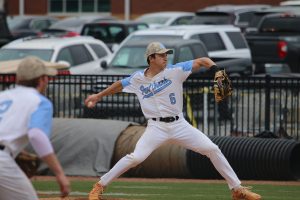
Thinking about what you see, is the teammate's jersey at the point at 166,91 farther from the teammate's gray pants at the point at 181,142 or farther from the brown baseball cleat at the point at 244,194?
the brown baseball cleat at the point at 244,194

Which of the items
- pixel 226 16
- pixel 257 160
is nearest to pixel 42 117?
pixel 257 160

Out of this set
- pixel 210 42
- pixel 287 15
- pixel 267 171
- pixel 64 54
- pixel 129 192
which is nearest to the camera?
pixel 129 192

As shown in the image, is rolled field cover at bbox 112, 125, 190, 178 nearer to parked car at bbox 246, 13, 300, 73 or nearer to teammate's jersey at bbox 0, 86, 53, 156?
teammate's jersey at bbox 0, 86, 53, 156

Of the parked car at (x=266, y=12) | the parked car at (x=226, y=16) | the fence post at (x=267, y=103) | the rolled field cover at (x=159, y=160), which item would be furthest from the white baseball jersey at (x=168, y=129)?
the parked car at (x=226, y=16)

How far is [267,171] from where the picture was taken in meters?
15.9

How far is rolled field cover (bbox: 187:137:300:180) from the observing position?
51.6 ft

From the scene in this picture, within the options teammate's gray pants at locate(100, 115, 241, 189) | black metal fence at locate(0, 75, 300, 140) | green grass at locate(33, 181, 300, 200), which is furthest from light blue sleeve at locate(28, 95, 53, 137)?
black metal fence at locate(0, 75, 300, 140)

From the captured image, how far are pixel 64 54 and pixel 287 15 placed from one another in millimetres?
7594

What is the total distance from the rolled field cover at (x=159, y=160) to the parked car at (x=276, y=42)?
10.8 metres

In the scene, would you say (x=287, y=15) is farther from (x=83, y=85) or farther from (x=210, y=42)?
(x=83, y=85)

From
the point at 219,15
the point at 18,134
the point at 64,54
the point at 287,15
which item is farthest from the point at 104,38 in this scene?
the point at 18,134

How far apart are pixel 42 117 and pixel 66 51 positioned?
52.9 feet

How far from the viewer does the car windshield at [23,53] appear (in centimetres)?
2309

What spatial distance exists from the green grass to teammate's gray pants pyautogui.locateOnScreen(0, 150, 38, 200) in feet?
17.2
